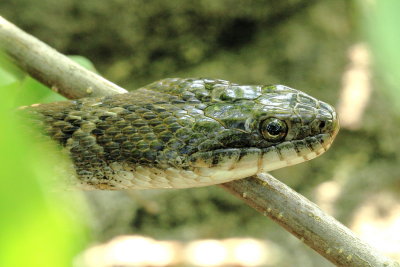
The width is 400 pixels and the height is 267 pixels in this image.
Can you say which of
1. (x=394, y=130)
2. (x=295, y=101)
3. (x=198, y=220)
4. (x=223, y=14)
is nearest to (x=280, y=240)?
(x=198, y=220)

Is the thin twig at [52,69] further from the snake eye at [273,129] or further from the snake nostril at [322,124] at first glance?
the snake nostril at [322,124]

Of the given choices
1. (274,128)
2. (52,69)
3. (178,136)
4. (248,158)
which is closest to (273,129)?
(274,128)

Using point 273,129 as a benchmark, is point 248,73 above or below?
above

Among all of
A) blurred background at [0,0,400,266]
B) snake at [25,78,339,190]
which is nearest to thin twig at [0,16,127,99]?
snake at [25,78,339,190]

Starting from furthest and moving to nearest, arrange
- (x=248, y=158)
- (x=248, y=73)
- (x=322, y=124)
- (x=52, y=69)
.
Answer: (x=248, y=73) < (x=52, y=69) < (x=322, y=124) < (x=248, y=158)

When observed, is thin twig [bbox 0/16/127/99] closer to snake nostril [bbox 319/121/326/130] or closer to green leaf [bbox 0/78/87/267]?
snake nostril [bbox 319/121/326/130]

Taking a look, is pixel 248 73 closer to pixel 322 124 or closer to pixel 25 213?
pixel 322 124

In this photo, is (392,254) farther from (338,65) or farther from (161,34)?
(161,34)
